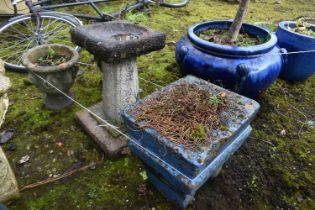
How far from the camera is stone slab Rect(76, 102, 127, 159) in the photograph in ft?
8.03

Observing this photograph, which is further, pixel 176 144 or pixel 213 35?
pixel 213 35

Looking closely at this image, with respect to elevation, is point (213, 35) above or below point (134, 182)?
above

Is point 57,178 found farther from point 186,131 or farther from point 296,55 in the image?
point 296,55

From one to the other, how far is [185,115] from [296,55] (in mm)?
2515

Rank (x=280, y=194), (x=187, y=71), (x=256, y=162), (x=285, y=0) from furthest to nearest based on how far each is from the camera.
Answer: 1. (x=285, y=0)
2. (x=187, y=71)
3. (x=256, y=162)
4. (x=280, y=194)

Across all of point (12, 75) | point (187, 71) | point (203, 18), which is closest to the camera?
point (187, 71)

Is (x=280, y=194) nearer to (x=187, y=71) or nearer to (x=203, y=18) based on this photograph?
(x=187, y=71)

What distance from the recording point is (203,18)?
569 centimetres

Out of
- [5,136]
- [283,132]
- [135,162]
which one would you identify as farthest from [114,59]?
[283,132]

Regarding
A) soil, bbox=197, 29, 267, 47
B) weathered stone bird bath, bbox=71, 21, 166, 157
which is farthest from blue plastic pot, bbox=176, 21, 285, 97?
weathered stone bird bath, bbox=71, 21, 166, 157

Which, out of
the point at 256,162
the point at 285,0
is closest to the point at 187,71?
the point at 256,162

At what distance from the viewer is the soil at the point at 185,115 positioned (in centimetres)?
163

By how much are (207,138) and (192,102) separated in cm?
34

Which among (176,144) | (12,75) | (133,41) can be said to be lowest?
(12,75)
